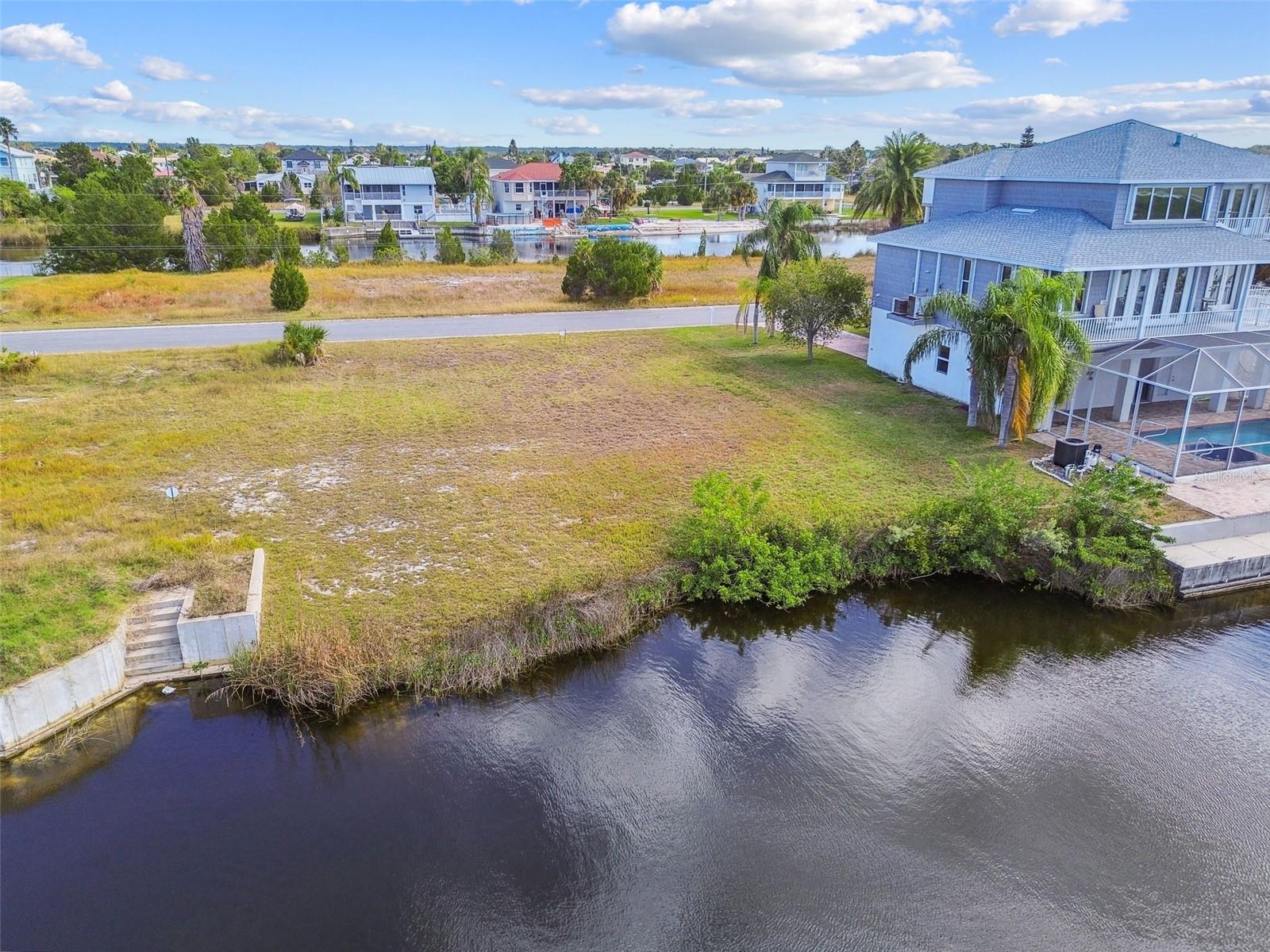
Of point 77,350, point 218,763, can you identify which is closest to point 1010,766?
point 218,763

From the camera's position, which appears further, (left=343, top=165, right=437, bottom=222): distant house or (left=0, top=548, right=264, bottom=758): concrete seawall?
(left=343, top=165, right=437, bottom=222): distant house

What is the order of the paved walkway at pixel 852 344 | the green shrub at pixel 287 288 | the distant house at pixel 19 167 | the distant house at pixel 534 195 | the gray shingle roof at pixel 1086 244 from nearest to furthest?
1. the gray shingle roof at pixel 1086 244
2. the paved walkway at pixel 852 344
3. the green shrub at pixel 287 288
4. the distant house at pixel 534 195
5. the distant house at pixel 19 167

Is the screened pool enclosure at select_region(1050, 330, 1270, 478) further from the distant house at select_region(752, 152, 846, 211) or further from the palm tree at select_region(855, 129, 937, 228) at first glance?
the distant house at select_region(752, 152, 846, 211)

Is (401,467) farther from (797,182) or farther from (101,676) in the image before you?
(797,182)

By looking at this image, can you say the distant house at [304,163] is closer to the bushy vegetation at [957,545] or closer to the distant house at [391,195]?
the distant house at [391,195]

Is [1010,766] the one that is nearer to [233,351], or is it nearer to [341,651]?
[341,651]

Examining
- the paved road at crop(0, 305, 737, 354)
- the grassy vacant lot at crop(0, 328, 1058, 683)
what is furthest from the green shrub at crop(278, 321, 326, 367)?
the paved road at crop(0, 305, 737, 354)

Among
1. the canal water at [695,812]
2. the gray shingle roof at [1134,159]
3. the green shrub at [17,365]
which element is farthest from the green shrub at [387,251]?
the canal water at [695,812]
